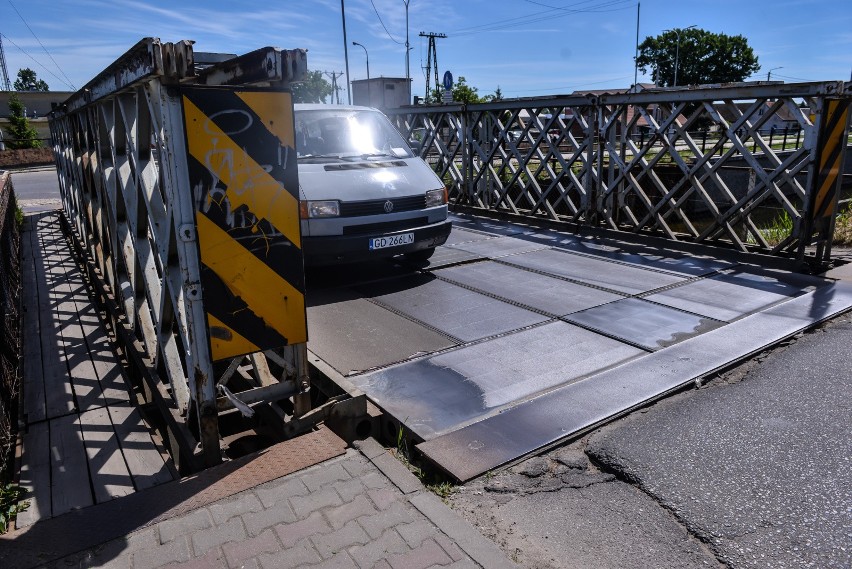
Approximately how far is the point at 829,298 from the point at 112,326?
672cm

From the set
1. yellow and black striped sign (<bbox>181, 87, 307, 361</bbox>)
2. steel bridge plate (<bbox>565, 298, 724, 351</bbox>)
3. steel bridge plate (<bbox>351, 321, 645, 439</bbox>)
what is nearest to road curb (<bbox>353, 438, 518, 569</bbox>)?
steel bridge plate (<bbox>351, 321, 645, 439</bbox>)

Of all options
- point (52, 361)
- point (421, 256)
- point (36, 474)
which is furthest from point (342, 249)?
point (36, 474)

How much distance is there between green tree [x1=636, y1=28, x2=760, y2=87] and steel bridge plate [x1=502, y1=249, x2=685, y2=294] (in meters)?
78.4

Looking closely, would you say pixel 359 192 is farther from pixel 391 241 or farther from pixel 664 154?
pixel 664 154

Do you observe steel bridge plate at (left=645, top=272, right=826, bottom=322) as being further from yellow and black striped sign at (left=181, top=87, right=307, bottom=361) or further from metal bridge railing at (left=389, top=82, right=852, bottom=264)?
yellow and black striped sign at (left=181, top=87, right=307, bottom=361)

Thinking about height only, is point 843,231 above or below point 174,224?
below

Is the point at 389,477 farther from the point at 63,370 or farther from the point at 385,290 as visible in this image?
the point at 385,290

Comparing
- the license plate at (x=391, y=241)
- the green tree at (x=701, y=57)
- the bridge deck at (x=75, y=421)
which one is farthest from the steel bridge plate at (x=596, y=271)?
the green tree at (x=701, y=57)

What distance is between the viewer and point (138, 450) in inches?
138

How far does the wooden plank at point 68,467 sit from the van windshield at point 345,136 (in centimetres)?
394

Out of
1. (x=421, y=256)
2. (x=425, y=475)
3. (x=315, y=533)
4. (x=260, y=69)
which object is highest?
(x=260, y=69)

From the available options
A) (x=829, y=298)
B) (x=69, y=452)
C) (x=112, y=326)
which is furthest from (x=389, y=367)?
(x=829, y=298)

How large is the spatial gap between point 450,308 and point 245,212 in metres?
3.25

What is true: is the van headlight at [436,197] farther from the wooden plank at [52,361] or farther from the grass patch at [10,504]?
the grass patch at [10,504]
